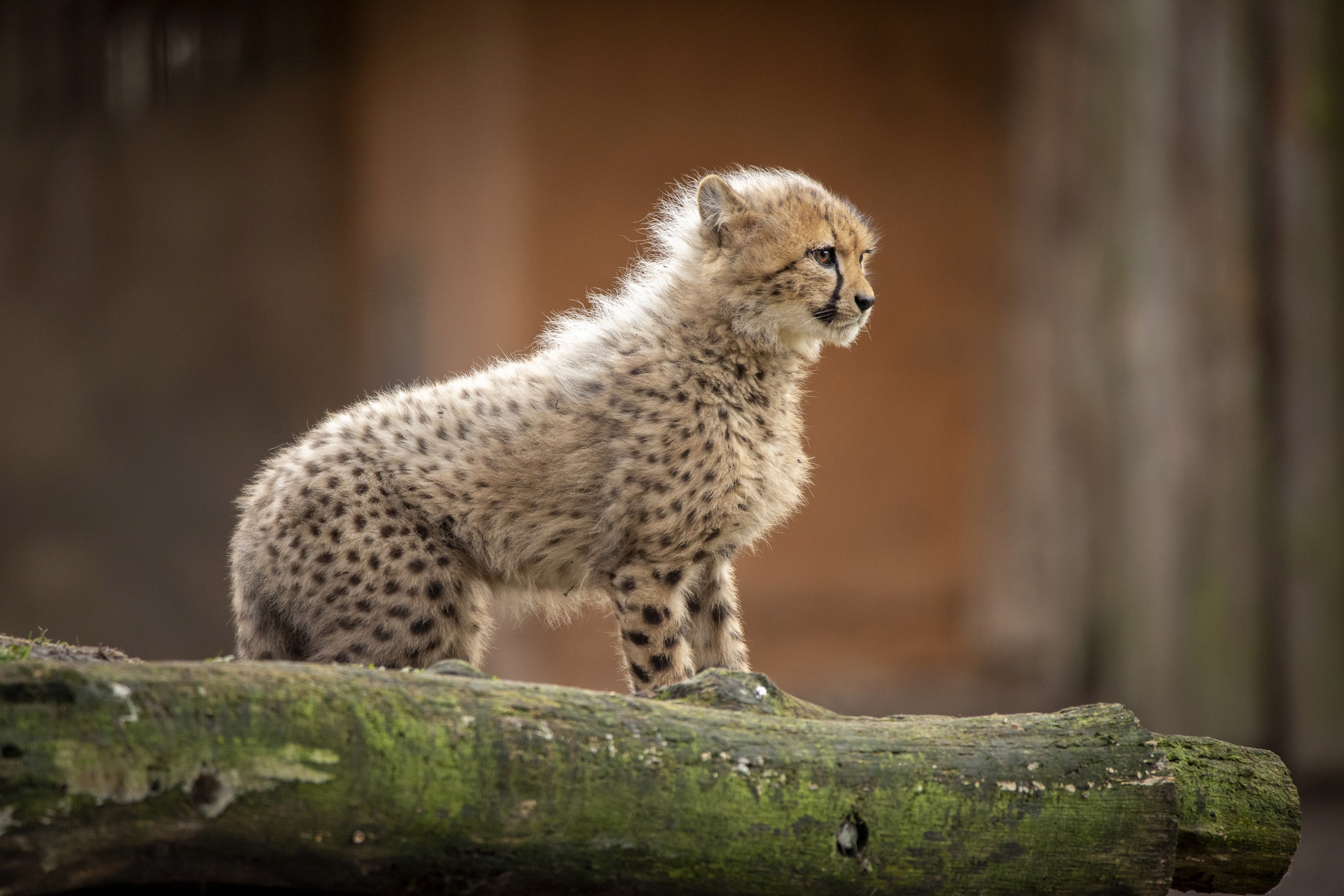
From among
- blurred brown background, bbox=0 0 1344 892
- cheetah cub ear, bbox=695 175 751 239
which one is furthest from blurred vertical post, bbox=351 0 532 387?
cheetah cub ear, bbox=695 175 751 239

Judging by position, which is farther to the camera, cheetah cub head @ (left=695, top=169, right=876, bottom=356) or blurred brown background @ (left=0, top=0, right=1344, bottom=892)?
blurred brown background @ (left=0, top=0, right=1344, bottom=892)

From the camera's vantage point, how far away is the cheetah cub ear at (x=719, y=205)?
424cm

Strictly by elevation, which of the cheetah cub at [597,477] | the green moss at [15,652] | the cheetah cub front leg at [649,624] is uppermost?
the cheetah cub at [597,477]

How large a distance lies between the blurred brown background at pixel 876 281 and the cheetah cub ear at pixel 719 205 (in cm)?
348

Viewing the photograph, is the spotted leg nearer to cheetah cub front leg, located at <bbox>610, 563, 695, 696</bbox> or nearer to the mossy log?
cheetah cub front leg, located at <bbox>610, 563, 695, 696</bbox>

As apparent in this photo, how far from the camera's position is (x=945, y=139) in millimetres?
8320

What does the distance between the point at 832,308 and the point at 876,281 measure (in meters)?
4.02

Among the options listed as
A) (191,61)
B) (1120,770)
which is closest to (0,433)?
(191,61)

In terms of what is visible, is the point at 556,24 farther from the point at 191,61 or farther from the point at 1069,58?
the point at 191,61

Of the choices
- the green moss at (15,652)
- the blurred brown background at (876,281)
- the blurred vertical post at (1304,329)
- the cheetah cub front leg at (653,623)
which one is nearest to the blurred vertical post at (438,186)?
the blurred brown background at (876,281)

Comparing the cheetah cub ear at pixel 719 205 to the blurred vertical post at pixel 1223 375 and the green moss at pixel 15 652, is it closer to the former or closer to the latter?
the green moss at pixel 15 652

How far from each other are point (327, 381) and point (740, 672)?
739cm

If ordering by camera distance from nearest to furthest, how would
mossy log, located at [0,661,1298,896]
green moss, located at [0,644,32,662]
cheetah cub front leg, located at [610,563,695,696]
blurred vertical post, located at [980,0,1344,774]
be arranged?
mossy log, located at [0,661,1298,896] < green moss, located at [0,644,32,662] < cheetah cub front leg, located at [610,563,695,696] < blurred vertical post, located at [980,0,1344,774]

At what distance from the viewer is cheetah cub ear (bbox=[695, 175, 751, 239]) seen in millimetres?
4238
